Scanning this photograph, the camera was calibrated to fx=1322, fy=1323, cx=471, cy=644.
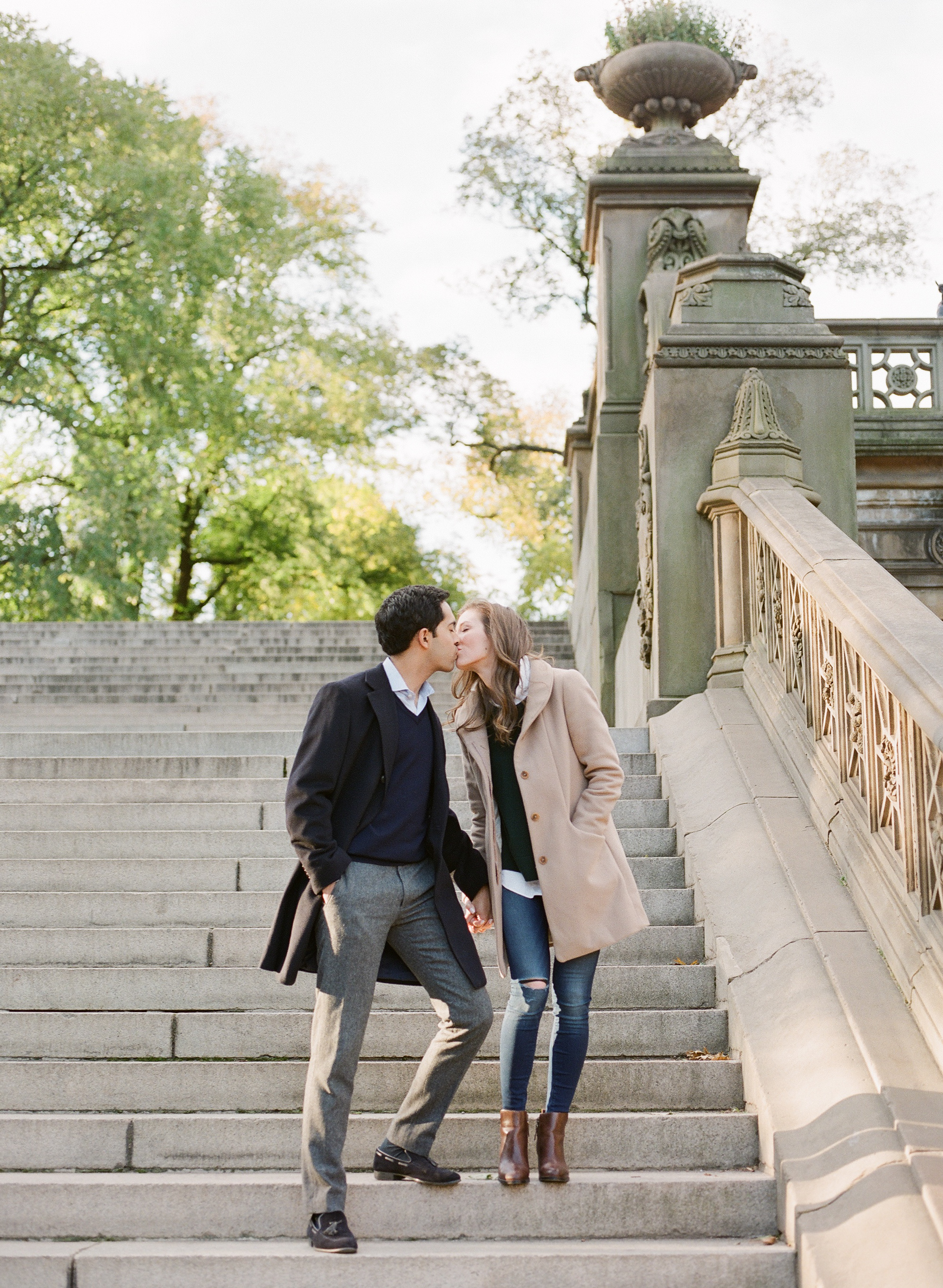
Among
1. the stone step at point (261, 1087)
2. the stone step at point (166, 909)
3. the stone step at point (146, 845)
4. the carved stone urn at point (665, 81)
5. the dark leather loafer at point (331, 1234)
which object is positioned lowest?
the dark leather loafer at point (331, 1234)

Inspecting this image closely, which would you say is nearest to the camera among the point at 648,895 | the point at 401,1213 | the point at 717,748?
the point at 401,1213

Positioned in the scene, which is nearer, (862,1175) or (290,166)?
(862,1175)

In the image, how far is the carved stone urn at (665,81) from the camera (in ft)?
36.2

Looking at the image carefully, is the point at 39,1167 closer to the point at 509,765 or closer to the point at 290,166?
the point at 509,765

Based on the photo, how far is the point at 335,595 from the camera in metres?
28.9

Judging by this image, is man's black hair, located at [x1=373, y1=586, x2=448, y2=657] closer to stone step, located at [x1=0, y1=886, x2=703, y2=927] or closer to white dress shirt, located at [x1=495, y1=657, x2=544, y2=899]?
white dress shirt, located at [x1=495, y1=657, x2=544, y2=899]

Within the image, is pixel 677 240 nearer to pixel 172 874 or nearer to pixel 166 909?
pixel 172 874

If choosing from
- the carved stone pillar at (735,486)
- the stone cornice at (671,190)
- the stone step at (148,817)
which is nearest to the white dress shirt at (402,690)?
the stone step at (148,817)

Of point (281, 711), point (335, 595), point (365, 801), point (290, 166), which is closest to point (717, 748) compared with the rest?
point (365, 801)

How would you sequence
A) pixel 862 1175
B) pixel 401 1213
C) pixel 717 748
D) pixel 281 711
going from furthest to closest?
1. pixel 281 711
2. pixel 717 748
3. pixel 401 1213
4. pixel 862 1175

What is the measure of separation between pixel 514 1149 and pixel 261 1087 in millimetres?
964

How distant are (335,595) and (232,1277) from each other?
25.7 metres

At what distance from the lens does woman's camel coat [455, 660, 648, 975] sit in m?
3.63

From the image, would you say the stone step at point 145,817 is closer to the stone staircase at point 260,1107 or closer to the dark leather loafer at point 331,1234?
the stone staircase at point 260,1107
